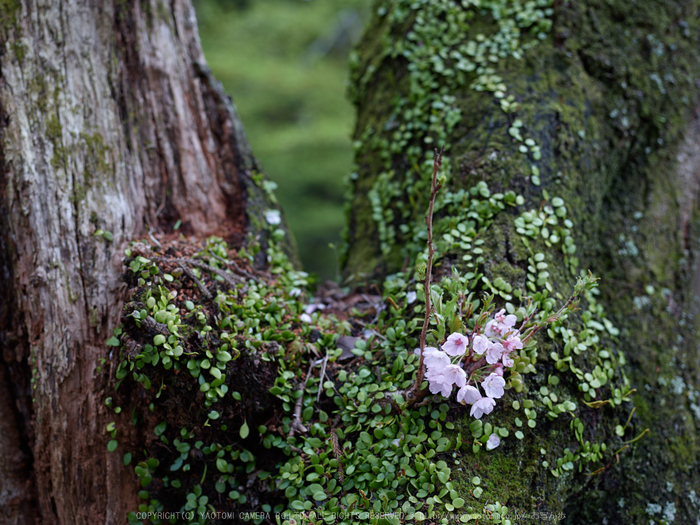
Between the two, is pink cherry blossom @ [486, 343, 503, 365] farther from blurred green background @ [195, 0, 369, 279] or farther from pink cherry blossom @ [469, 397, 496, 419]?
blurred green background @ [195, 0, 369, 279]

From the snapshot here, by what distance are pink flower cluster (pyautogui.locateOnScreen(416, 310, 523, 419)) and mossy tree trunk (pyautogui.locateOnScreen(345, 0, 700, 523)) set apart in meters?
0.40

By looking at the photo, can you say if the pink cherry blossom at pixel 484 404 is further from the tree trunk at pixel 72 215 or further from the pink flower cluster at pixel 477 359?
the tree trunk at pixel 72 215

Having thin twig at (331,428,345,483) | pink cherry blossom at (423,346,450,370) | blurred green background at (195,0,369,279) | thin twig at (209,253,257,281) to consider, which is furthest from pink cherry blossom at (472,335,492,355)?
blurred green background at (195,0,369,279)

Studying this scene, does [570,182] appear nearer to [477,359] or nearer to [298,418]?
[477,359]

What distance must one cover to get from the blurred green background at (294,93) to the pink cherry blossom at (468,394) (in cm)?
661

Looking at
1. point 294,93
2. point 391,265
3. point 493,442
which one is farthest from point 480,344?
point 294,93

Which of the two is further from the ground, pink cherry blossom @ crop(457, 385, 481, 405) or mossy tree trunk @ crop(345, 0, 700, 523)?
mossy tree trunk @ crop(345, 0, 700, 523)

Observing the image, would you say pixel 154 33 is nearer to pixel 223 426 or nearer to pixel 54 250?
pixel 54 250

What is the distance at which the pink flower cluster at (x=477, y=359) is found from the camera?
5.38ft

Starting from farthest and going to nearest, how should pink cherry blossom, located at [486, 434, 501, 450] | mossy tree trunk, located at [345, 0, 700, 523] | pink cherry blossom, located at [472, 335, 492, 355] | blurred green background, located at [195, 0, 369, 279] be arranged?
blurred green background, located at [195, 0, 369, 279], mossy tree trunk, located at [345, 0, 700, 523], pink cherry blossom, located at [486, 434, 501, 450], pink cherry blossom, located at [472, 335, 492, 355]

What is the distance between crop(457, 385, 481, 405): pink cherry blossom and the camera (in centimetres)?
166

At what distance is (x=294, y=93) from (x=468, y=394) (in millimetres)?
7418

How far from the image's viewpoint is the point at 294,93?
8.10m

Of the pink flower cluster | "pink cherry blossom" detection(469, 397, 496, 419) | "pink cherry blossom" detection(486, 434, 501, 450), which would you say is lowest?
"pink cherry blossom" detection(486, 434, 501, 450)
